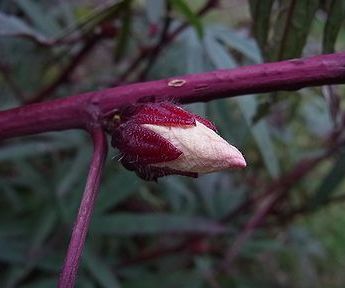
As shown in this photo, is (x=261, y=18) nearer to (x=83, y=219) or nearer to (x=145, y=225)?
(x=83, y=219)

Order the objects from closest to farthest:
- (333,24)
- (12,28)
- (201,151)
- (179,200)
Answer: (201,151)
(333,24)
(12,28)
(179,200)

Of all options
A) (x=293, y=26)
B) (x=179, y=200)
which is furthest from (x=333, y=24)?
(x=179, y=200)

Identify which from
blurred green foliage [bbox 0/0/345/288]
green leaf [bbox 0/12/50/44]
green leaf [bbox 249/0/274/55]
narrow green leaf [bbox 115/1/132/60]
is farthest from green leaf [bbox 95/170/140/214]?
green leaf [bbox 249/0/274/55]

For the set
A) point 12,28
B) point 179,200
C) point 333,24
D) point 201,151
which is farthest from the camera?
point 179,200

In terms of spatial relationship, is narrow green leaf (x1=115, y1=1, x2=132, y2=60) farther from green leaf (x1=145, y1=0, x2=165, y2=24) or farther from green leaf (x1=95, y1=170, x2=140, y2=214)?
green leaf (x1=95, y1=170, x2=140, y2=214)

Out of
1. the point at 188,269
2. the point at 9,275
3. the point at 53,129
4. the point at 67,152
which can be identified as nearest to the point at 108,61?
the point at 67,152

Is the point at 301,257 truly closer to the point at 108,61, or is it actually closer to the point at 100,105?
the point at 108,61

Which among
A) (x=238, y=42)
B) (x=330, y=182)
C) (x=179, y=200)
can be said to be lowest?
(x=179, y=200)
